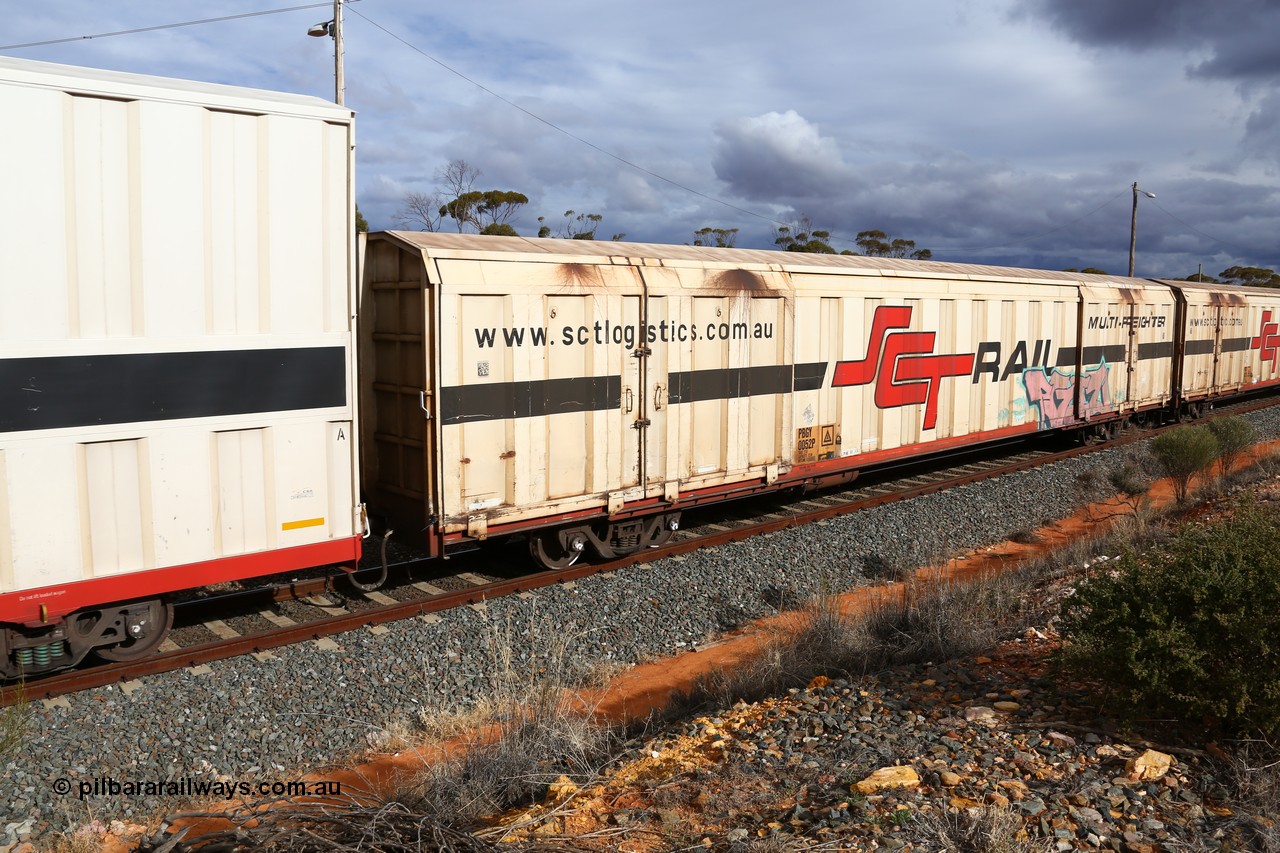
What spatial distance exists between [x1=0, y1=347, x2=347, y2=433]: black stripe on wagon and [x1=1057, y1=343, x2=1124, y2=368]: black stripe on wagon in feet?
43.9

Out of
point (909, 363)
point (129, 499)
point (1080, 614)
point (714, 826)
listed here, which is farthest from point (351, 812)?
point (909, 363)

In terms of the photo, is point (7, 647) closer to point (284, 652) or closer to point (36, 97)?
point (284, 652)

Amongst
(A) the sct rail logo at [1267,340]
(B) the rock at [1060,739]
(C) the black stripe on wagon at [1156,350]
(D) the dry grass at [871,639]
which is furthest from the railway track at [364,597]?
(A) the sct rail logo at [1267,340]

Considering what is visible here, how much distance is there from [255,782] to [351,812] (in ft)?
5.79

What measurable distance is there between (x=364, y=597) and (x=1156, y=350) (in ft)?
58.3

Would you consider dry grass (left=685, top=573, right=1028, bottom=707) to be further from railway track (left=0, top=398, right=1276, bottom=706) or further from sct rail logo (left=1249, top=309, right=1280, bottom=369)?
sct rail logo (left=1249, top=309, right=1280, bottom=369)

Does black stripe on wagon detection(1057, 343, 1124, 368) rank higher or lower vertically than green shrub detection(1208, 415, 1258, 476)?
higher

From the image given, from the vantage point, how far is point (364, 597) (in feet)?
28.2

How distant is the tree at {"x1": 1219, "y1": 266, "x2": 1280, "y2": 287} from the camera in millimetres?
66838

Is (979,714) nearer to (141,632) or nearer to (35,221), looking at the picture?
(141,632)

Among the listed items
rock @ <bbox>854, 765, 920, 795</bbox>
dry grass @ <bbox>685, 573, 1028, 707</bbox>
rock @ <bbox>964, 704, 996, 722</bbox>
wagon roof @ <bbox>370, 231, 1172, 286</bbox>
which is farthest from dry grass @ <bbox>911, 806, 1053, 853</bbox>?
wagon roof @ <bbox>370, 231, 1172, 286</bbox>

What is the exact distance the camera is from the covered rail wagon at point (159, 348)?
19.2 ft

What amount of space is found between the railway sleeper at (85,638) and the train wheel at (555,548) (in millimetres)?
3486

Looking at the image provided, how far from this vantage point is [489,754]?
17.6 feet
